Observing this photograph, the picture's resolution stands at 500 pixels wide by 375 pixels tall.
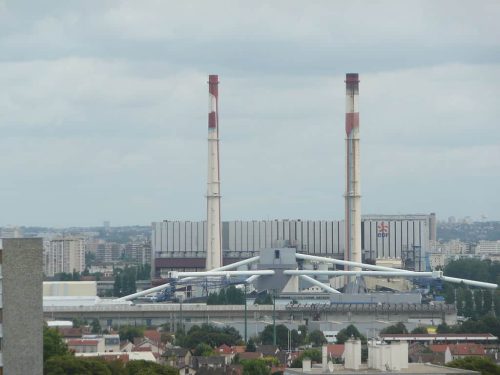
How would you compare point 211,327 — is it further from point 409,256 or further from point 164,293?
point 409,256

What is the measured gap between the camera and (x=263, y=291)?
13388 centimetres

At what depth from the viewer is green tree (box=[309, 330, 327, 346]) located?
95.5 meters

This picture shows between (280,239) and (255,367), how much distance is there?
83997 millimetres

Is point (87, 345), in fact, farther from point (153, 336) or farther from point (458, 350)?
point (153, 336)

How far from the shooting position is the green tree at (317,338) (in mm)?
95463

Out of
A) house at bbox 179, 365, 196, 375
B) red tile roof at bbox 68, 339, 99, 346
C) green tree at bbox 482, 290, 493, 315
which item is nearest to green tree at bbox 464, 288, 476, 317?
green tree at bbox 482, 290, 493, 315

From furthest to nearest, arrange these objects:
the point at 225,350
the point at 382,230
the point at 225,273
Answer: the point at 382,230, the point at 225,273, the point at 225,350

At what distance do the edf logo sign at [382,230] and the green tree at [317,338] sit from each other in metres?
50.9

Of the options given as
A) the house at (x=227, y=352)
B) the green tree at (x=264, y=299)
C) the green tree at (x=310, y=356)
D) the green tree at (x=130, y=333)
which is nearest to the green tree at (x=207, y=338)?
the house at (x=227, y=352)

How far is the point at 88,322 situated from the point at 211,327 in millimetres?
13875

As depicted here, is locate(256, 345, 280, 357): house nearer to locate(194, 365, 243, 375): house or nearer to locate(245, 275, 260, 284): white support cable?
locate(194, 365, 243, 375): house

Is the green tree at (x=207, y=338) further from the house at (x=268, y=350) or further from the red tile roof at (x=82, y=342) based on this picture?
the red tile roof at (x=82, y=342)

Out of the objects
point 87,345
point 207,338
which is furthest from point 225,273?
point 87,345

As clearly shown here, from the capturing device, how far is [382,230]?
498 ft
